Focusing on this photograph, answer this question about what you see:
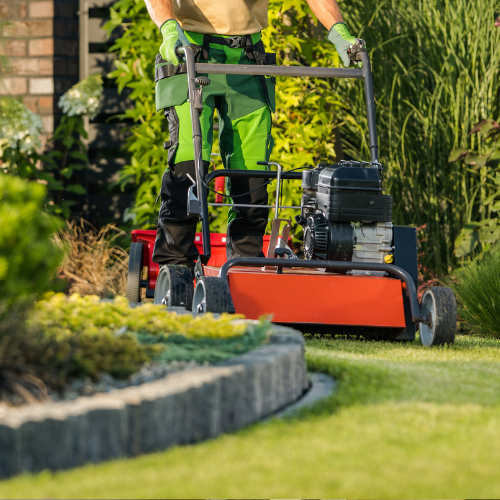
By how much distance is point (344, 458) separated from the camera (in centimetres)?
Result: 160

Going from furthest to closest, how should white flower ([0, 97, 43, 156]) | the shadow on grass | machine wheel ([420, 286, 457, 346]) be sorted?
white flower ([0, 97, 43, 156]), machine wheel ([420, 286, 457, 346]), the shadow on grass

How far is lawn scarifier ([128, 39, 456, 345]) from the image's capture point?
3.12 m

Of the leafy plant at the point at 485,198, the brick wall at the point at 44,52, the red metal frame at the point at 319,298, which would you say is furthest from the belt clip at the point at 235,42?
the brick wall at the point at 44,52

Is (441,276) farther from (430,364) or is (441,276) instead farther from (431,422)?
(431,422)

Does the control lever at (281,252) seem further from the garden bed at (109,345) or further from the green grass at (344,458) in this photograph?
the green grass at (344,458)

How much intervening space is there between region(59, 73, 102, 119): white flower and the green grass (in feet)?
13.1

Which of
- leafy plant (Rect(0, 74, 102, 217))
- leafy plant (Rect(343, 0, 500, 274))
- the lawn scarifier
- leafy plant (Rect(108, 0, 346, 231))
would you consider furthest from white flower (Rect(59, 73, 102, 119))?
the lawn scarifier

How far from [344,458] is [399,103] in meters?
3.96

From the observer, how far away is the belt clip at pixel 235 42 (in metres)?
3.88

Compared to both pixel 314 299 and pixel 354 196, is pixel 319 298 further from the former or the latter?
pixel 354 196

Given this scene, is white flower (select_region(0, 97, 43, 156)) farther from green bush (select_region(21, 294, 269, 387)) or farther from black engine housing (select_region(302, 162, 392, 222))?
green bush (select_region(21, 294, 269, 387))

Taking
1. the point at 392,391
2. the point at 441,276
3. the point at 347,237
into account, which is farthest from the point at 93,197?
the point at 392,391

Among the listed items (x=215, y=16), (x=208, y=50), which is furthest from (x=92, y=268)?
(x=215, y=16)

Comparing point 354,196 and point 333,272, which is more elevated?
point 354,196
